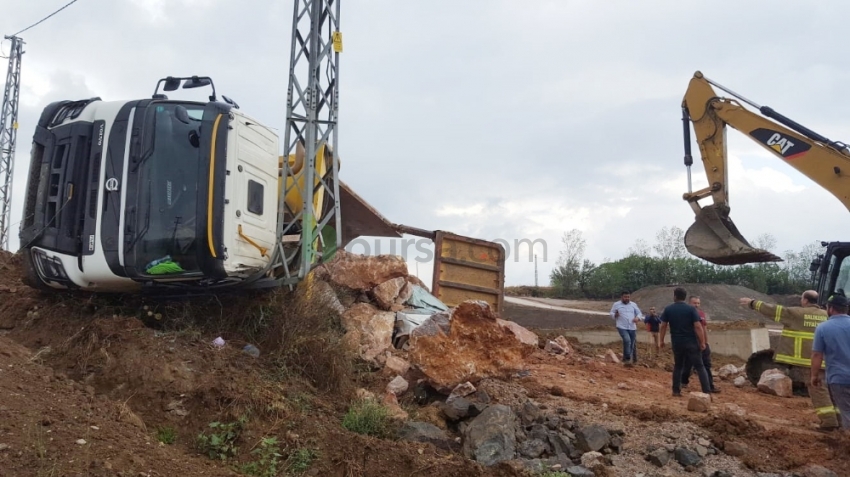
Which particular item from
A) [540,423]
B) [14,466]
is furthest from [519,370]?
[14,466]

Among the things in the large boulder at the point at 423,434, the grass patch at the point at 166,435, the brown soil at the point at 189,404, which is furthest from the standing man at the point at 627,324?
the grass patch at the point at 166,435

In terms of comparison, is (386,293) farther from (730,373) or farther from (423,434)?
(730,373)

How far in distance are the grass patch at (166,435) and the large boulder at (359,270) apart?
5.27 metres

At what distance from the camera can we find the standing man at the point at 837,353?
626 cm

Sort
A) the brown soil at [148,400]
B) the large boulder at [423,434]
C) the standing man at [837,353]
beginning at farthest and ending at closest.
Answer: the standing man at [837,353] < the large boulder at [423,434] < the brown soil at [148,400]

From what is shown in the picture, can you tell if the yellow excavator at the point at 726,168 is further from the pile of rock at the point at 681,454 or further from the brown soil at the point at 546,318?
the brown soil at the point at 546,318

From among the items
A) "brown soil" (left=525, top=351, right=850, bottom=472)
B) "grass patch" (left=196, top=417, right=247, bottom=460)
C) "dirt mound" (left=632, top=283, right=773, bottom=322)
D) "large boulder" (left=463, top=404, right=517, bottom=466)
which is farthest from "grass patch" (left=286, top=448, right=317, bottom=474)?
"dirt mound" (left=632, top=283, right=773, bottom=322)

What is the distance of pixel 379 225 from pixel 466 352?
3.25 m

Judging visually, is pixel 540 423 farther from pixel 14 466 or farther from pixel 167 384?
pixel 14 466

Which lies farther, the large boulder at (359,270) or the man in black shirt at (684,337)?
the large boulder at (359,270)

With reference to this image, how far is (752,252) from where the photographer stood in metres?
9.09

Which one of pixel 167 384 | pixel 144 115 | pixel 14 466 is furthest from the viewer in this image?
pixel 144 115

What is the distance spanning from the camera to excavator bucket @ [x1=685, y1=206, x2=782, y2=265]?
916 centimetres

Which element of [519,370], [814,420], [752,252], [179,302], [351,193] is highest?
[351,193]
